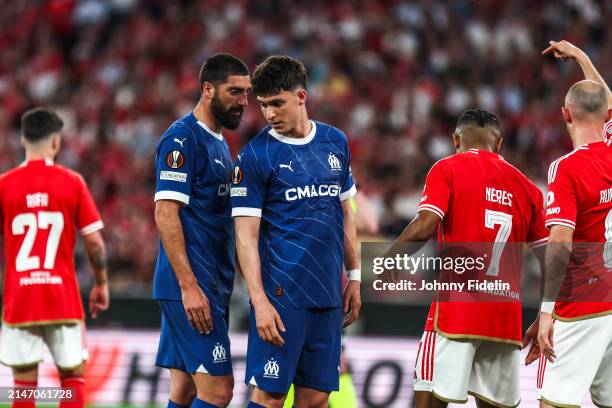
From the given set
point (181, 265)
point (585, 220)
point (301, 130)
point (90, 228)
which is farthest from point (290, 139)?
point (90, 228)

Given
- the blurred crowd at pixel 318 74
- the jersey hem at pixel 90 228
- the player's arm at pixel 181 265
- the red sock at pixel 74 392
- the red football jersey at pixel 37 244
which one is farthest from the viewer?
the blurred crowd at pixel 318 74

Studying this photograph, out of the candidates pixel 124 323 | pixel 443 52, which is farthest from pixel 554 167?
pixel 443 52

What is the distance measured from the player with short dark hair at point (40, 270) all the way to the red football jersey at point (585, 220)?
11.4 ft

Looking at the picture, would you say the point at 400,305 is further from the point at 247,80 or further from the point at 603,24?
the point at 603,24

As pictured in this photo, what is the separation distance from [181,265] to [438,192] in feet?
4.90

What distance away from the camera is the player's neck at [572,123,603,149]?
5.80 m

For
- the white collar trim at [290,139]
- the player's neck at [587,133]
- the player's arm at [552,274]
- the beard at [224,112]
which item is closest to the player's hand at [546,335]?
the player's arm at [552,274]

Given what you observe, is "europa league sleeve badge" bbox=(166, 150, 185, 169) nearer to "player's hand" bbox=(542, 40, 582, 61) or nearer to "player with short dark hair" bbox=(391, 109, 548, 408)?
"player with short dark hair" bbox=(391, 109, 548, 408)

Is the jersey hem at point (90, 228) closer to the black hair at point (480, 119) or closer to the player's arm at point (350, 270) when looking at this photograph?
the player's arm at point (350, 270)

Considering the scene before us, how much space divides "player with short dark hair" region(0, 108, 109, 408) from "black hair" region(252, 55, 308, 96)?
8.38 ft

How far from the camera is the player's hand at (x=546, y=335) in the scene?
5.51m

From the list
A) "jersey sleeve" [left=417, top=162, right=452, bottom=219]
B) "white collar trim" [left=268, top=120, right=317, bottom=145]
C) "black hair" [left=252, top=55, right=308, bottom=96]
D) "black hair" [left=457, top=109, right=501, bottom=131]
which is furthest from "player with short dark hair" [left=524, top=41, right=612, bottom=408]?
"black hair" [left=252, top=55, right=308, bottom=96]

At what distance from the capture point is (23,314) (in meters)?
7.40

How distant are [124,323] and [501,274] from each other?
22.4 ft
